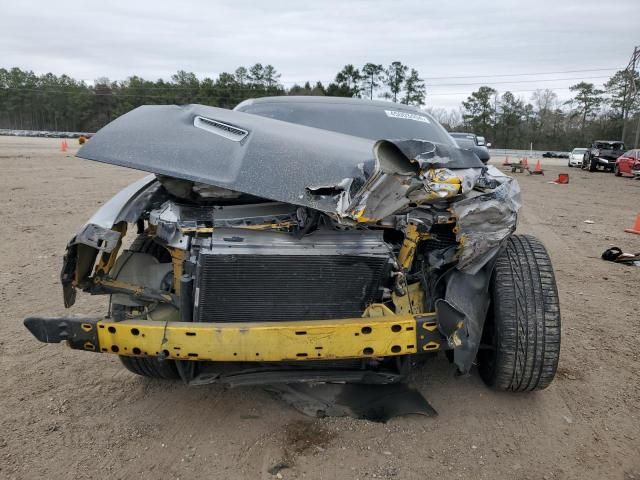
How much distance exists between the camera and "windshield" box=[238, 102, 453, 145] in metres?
3.79

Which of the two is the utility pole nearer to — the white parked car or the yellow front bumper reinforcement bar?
the white parked car

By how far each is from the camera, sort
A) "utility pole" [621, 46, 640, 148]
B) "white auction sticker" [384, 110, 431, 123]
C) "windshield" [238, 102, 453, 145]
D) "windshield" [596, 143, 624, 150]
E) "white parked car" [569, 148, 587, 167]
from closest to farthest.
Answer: "windshield" [238, 102, 453, 145] < "white auction sticker" [384, 110, 431, 123] < "windshield" [596, 143, 624, 150] < "white parked car" [569, 148, 587, 167] < "utility pole" [621, 46, 640, 148]

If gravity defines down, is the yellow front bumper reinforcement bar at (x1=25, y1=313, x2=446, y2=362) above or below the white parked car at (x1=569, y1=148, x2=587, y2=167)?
below

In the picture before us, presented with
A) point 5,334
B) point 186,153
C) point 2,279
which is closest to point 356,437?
point 186,153

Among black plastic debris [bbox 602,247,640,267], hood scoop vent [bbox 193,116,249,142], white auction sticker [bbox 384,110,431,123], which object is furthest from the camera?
black plastic debris [bbox 602,247,640,267]

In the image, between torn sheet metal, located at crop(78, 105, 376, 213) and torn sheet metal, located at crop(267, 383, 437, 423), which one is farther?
torn sheet metal, located at crop(267, 383, 437, 423)

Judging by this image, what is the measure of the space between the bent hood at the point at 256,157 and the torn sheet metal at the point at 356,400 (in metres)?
1.15

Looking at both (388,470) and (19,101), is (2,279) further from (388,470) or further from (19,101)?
(19,101)

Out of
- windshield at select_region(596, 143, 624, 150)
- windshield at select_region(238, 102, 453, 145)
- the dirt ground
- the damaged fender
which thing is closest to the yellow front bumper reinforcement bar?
the damaged fender

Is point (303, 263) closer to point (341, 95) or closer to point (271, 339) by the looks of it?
→ point (271, 339)

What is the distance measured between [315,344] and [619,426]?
1.67 metres

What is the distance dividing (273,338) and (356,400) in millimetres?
829

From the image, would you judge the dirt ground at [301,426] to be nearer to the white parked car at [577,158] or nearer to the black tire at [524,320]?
the black tire at [524,320]

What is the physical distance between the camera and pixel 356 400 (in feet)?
→ 8.97
